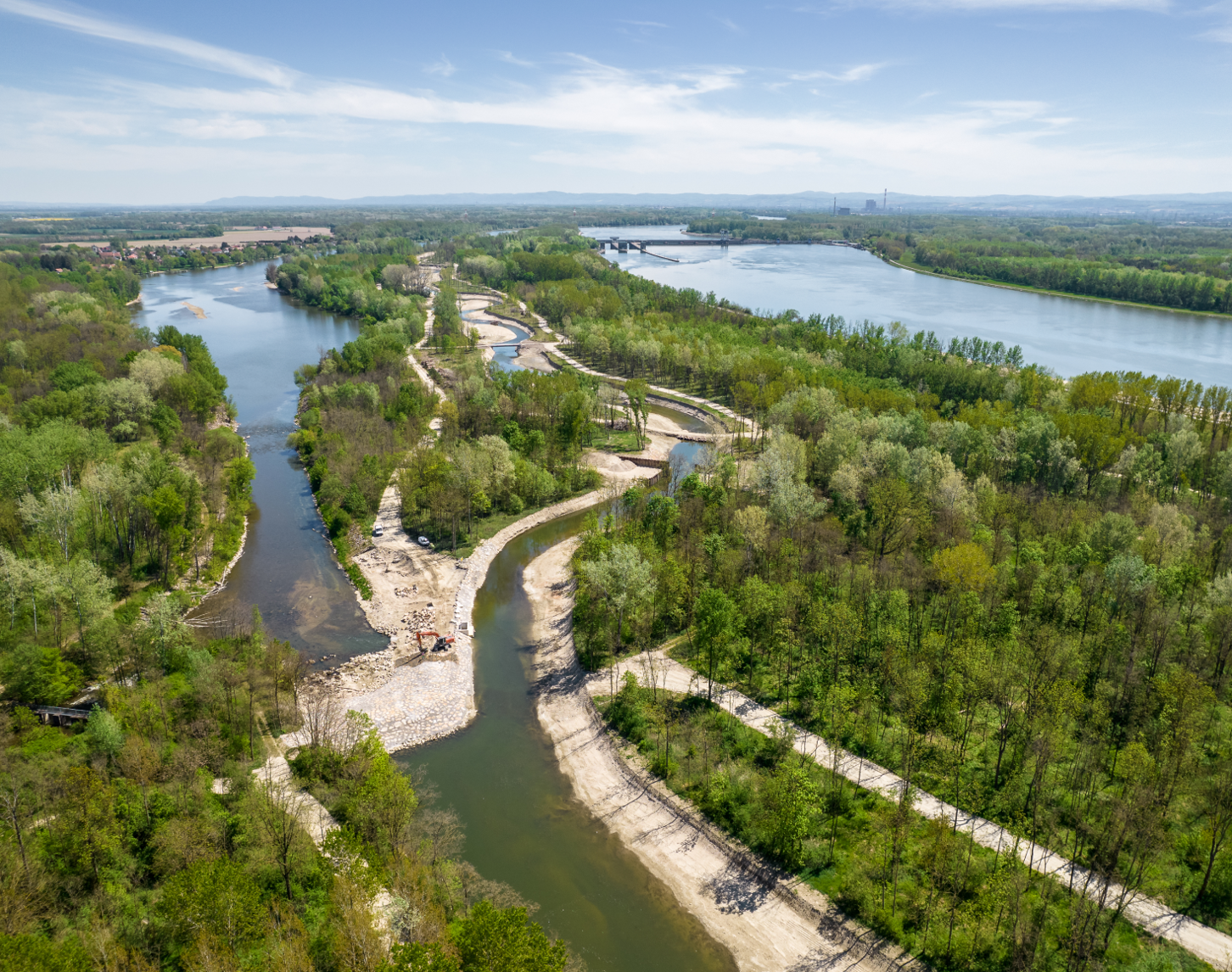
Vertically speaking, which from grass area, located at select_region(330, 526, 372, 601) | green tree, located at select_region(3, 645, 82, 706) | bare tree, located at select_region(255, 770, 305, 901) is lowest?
grass area, located at select_region(330, 526, 372, 601)

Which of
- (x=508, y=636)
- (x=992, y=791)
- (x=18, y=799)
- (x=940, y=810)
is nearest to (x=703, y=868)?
(x=940, y=810)

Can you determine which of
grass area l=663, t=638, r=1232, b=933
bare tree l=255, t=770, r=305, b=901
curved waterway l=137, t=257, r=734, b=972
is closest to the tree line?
grass area l=663, t=638, r=1232, b=933

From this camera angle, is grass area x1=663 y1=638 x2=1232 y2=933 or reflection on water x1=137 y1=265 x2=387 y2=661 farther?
reflection on water x1=137 y1=265 x2=387 y2=661

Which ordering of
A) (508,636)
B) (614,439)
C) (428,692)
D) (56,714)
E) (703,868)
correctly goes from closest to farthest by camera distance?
(703,868)
(56,714)
(428,692)
(508,636)
(614,439)

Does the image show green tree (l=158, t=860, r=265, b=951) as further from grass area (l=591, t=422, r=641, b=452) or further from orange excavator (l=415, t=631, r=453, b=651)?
grass area (l=591, t=422, r=641, b=452)

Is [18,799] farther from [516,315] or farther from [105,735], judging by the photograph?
[516,315]

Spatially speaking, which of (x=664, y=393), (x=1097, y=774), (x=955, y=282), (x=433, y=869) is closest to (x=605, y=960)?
(x=433, y=869)
